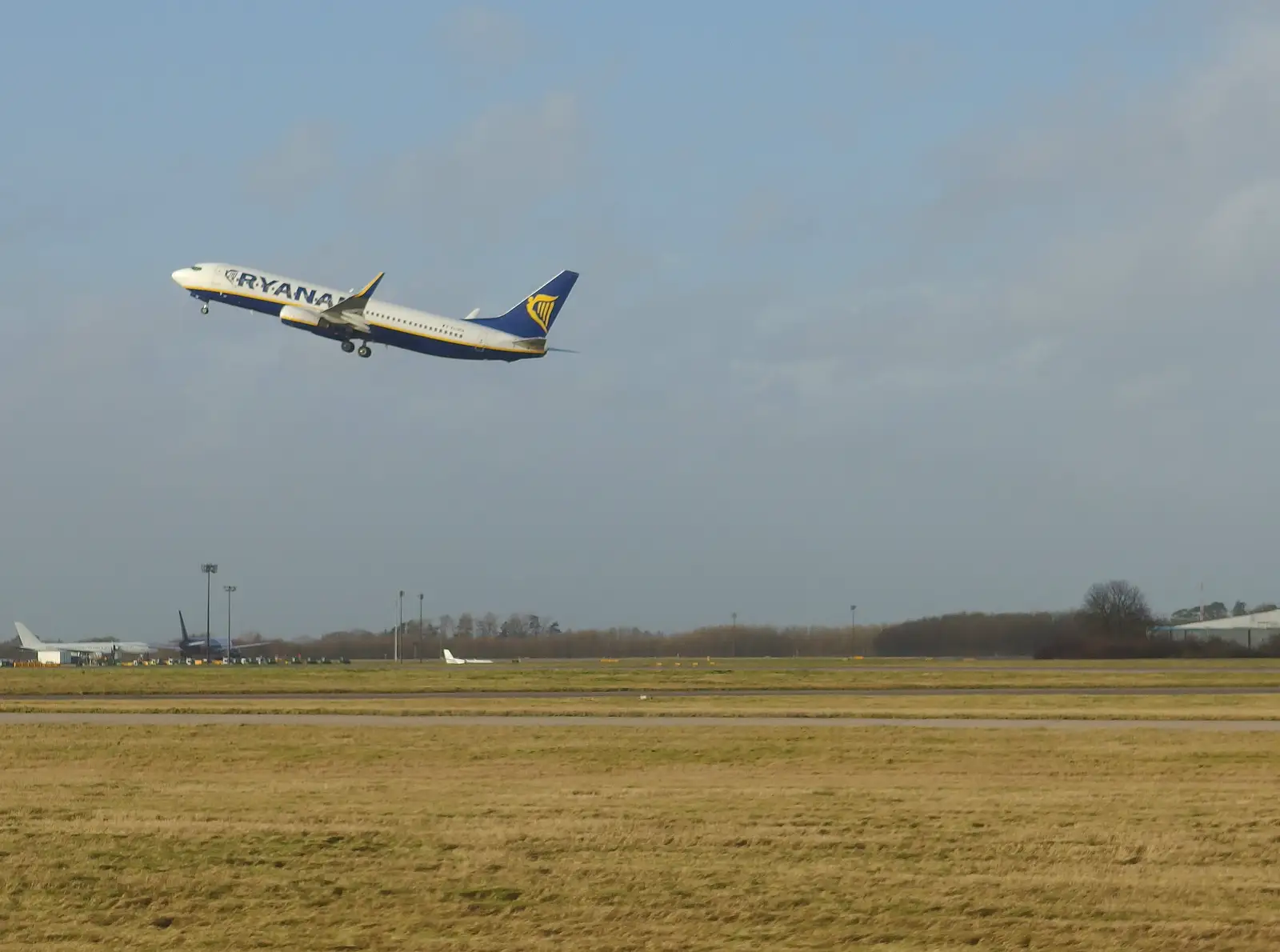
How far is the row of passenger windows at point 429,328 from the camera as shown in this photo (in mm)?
65875

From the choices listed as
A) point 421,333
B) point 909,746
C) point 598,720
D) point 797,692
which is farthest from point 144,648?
point 909,746

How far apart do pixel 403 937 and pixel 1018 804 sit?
471 inches

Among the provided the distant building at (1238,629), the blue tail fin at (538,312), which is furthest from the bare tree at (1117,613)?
the blue tail fin at (538,312)

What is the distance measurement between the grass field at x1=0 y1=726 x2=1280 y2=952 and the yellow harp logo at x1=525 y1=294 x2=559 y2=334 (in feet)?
134

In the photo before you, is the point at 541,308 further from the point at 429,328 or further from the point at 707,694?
the point at 707,694

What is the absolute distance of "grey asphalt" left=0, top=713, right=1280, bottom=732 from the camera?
37.9 meters

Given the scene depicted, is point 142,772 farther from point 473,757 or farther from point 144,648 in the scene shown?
point 144,648

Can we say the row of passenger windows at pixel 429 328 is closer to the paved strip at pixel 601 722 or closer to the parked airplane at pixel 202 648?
the paved strip at pixel 601 722

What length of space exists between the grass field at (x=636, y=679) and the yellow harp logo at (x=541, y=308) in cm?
1740

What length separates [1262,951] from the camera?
1281 centimetres

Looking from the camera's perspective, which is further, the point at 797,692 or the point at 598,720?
the point at 797,692

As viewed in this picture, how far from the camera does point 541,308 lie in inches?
2778

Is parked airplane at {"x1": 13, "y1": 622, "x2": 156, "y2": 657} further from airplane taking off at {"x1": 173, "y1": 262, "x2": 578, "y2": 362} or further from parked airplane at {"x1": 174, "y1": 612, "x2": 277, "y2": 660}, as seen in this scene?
airplane taking off at {"x1": 173, "y1": 262, "x2": 578, "y2": 362}

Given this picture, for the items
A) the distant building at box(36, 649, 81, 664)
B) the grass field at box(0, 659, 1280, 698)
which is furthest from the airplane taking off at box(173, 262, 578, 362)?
the distant building at box(36, 649, 81, 664)
